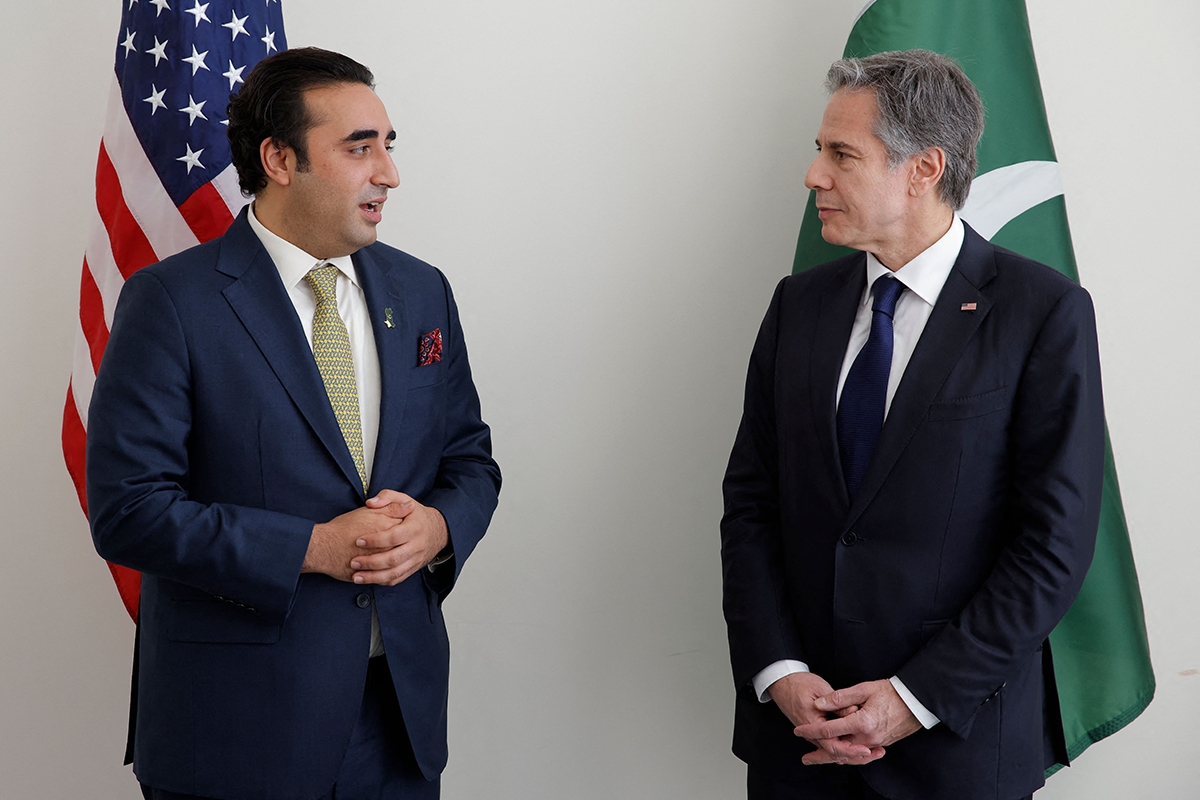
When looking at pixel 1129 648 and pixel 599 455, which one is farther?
pixel 599 455

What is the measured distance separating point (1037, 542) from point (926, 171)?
0.69m

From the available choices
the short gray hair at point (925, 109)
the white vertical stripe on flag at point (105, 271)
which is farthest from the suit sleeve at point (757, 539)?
the white vertical stripe on flag at point (105, 271)

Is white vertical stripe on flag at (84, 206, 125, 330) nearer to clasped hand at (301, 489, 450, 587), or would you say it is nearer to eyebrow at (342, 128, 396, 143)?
eyebrow at (342, 128, 396, 143)

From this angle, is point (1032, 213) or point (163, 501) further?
point (1032, 213)

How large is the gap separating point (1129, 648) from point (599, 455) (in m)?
1.35

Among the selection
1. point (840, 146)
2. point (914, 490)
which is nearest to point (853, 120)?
point (840, 146)

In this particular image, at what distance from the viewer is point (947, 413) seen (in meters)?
1.65

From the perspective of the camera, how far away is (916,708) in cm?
163

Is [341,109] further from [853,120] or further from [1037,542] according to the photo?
[1037,542]

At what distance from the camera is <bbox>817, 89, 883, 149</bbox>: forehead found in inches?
70.6

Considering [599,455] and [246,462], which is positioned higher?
[246,462]

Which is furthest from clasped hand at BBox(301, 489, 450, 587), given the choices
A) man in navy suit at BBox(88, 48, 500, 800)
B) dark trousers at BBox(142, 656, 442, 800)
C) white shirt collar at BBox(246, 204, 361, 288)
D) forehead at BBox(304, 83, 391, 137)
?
forehead at BBox(304, 83, 391, 137)

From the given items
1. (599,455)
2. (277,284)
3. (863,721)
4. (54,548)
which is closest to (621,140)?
(599,455)

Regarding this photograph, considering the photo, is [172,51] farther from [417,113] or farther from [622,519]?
→ [622,519]
